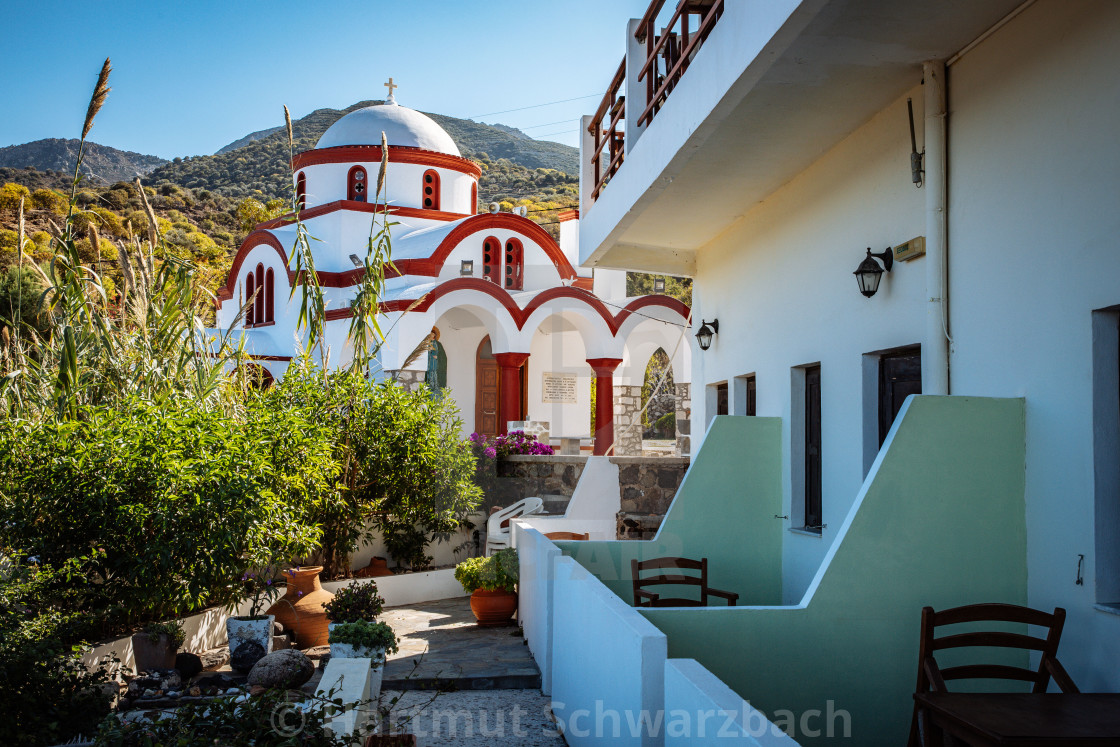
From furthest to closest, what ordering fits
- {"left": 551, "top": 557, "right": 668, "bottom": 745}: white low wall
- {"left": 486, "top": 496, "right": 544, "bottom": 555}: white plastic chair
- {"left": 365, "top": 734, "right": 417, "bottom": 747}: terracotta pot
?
{"left": 486, "top": 496, "right": 544, "bottom": 555}: white plastic chair → {"left": 365, "top": 734, "right": 417, "bottom": 747}: terracotta pot → {"left": 551, "top": 557, "right": 668, "bottom": 745}: white low wall

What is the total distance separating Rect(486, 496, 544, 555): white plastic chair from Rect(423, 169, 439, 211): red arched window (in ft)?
31.8

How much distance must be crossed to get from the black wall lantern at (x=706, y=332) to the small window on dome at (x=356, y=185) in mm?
12388

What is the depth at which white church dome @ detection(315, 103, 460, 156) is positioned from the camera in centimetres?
2006

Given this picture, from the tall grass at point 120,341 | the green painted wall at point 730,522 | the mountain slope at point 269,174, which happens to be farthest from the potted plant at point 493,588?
the mountain slope at point 269,174

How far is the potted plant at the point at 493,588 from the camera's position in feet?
27.9

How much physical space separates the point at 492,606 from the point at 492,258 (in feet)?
36.8

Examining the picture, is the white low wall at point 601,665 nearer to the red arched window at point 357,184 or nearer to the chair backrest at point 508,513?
the chair backrest at point 508,513

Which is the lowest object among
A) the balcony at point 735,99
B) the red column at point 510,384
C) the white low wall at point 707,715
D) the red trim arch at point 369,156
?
the white low wall at point 707,715

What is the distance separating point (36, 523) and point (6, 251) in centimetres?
2637


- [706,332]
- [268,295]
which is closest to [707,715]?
[706,332]

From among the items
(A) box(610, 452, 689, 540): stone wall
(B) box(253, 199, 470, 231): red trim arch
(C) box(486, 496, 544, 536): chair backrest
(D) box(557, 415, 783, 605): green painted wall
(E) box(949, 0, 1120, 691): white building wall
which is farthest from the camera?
(B) box(253, 199, 470, 231): red trim arch

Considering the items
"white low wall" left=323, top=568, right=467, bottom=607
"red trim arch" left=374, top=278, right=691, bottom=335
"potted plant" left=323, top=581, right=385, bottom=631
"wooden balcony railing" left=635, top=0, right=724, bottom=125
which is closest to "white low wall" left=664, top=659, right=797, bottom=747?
"wooden balcony railing" left=635, top=0, right=724, bottom=125

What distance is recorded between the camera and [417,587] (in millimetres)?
10062

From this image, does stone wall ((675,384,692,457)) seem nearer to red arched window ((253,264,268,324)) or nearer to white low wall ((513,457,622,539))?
white low wall ((513,457,622,539))
